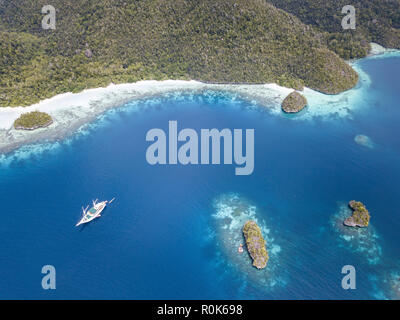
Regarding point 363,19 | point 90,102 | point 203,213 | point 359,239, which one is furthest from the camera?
point 363,19

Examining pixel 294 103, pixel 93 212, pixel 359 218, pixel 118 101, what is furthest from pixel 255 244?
pixel 118 101

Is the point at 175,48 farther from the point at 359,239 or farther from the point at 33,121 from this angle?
the point at 359,239

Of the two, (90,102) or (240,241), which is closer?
(240,241)

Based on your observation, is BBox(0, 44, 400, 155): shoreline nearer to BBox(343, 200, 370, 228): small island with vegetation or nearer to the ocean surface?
the ocean surface

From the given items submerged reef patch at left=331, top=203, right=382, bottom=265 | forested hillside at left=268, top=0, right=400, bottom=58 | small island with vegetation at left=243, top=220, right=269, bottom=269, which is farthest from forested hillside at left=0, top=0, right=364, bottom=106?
small island with vegetation at left=243, top=220, right=269, bottom=269

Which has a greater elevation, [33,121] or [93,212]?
[33,121]

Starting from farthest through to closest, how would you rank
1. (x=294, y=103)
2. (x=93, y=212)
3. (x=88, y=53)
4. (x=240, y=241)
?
1. (x=88, y=53)
2. (x=294, y=103)
3. (x=93, y=212)
4. (x=240, y=241)

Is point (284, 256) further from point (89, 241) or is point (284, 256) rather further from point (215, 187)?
point (89, 241)
